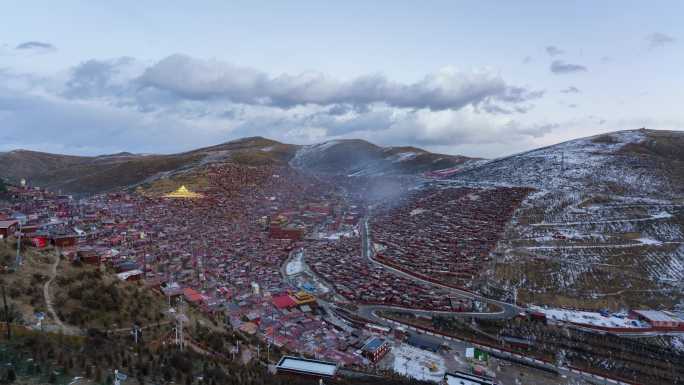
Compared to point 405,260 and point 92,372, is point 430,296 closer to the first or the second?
point 405,260

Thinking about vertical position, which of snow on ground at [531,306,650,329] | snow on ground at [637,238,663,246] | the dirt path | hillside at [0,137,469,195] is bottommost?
snow on ground at [531,306,650,329]

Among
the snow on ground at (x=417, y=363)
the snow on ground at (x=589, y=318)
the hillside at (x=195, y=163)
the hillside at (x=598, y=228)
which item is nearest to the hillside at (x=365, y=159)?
the hillside at (x=195, y=163)

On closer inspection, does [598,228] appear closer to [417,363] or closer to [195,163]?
[417,363]

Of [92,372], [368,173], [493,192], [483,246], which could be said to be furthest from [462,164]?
[92,372]

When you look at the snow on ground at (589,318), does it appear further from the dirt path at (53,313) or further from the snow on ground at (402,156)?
the snow on ground at (402,156)

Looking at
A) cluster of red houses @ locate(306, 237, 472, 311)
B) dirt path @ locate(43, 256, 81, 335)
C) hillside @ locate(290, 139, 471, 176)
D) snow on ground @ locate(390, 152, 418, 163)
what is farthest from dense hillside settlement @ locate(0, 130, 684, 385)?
snow on ground @ locate(390, 152, 418, 163)

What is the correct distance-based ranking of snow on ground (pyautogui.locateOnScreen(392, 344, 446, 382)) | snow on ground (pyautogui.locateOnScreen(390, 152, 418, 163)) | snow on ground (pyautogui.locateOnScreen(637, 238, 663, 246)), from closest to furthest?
snow on ground (pyautogui.locateOnScreen(392, 344, 446, 382)) → snow on ground (pyautogui.locateOnScreen(637, 238, 663, 246)) → snow on ground (pyautogui.locateOnScreen(390, 152, 418, 163))

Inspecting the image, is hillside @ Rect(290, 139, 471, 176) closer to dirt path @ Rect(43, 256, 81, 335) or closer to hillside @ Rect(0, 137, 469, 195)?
hillside @ Rect(0, 137, 469, 195)

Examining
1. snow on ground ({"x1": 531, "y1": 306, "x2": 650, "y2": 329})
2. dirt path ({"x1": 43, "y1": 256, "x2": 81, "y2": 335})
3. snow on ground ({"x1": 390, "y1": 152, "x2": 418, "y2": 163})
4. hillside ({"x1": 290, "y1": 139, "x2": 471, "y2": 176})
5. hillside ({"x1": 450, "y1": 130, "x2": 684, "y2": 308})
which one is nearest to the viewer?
dirt path ({"x1": 43, "y1": 256, "x2": 81, "y2": 335})
